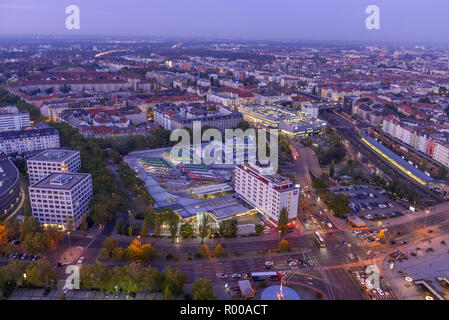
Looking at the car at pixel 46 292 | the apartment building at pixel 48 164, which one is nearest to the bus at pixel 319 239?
the car at pixel 46 292

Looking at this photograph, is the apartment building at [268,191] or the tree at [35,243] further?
the apartment building at [268,191]

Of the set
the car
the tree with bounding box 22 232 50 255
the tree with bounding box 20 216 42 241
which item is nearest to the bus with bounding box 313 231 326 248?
the car

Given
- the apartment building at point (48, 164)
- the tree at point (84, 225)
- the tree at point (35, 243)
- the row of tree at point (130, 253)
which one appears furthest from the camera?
the apartment building at point (48, 164)

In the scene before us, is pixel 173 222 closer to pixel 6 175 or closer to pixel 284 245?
pixel 284 245

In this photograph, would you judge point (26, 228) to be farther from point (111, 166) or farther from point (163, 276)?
point (111, 166)

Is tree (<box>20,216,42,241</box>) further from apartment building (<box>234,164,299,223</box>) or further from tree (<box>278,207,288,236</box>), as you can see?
tree (<box>278,207,288,236</box>)

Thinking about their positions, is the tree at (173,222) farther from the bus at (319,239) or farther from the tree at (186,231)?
the bus at (319,239)
